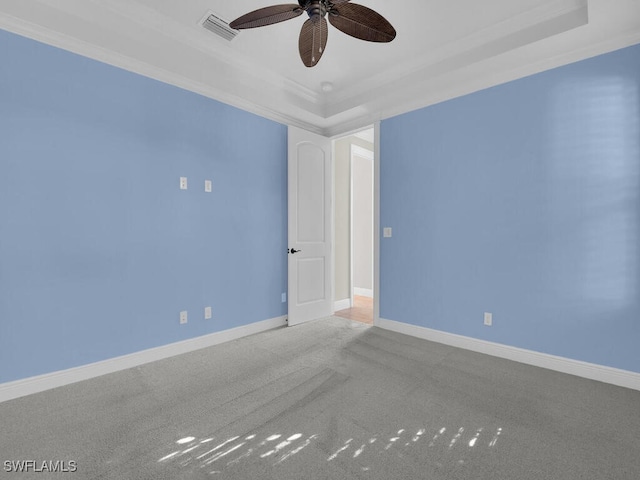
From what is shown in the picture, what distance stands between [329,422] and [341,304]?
292 cm

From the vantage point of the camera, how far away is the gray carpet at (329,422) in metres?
1.48

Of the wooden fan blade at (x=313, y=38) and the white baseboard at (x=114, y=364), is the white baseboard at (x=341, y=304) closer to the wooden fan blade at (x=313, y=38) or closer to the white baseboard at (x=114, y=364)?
the white baseboard at (x=114, y=364)

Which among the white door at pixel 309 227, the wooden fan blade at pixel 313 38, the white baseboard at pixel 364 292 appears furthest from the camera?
the white baseboard at pixel 364 292

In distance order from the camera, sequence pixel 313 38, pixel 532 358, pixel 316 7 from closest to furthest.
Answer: pixel 316 7 < pixel 313 38 < pixel 532 358

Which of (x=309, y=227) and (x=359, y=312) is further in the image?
(x=359, y=312)

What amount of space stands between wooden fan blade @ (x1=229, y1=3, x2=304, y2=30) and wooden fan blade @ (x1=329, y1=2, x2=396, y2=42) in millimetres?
224

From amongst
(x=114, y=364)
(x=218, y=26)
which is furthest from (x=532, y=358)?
(x=218, y=26)

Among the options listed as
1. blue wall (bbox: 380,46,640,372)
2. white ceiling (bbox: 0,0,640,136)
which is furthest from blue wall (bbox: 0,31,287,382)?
blue wall (bbox: 380,46,640,372)

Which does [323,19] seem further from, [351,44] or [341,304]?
[341,304]

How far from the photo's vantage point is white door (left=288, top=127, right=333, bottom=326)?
3816 millimetres

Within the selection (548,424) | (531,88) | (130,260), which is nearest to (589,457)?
(548,424)

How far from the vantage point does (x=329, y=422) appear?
183 centimetres
